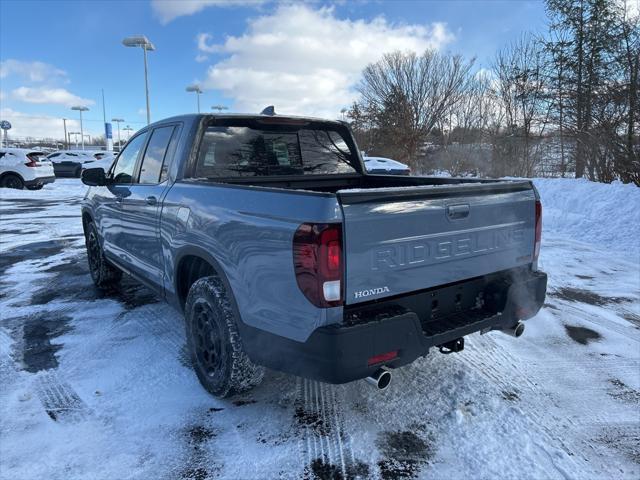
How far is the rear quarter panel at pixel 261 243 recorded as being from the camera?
2379 mm

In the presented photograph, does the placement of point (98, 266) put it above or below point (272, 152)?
below

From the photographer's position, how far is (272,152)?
4113mm

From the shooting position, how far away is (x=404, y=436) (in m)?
2.78

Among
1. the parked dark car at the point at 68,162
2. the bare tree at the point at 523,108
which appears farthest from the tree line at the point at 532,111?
the parked dark car at the point at 68,162

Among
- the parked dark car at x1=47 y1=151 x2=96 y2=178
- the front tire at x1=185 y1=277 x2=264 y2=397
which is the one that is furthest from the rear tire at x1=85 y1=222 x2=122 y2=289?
the parked dark car at x1=47 y1=151 x2=96 y2=178

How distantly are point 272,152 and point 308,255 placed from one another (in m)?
2.01

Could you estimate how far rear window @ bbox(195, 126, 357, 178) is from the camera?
380 cm

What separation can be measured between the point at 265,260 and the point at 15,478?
1.68 m

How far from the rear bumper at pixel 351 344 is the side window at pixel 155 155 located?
193 centimetres

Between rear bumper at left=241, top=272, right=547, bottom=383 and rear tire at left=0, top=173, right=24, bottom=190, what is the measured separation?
20693 mm

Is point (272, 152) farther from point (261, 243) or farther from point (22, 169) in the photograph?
point (22, 169)

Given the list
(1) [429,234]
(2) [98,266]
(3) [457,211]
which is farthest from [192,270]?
(2) [98,266]

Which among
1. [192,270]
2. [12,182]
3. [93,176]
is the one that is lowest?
[192,270]

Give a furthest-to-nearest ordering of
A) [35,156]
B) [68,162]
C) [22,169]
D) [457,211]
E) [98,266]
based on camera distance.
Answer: [68,162] < [35,156] < [22,169] < [98,266] < [457,211]
